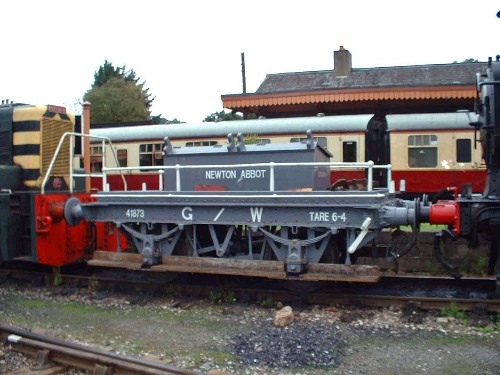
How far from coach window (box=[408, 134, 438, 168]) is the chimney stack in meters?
10.8

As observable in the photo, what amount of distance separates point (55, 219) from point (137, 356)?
407 cm

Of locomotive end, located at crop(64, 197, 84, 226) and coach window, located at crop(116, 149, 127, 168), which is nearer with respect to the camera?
locomotive end, located at crop(64, 197, 84, 226)

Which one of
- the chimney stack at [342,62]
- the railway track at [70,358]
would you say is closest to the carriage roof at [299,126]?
the chimney stack at [342,62]

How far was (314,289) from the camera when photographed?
7.52 meters

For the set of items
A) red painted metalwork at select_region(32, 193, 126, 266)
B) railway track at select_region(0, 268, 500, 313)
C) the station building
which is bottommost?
railway track at select_region(0, 268, 500, 313)

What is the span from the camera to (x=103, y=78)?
2186 inches

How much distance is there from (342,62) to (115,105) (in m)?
18.6

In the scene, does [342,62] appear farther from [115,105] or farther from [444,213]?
[444,213]

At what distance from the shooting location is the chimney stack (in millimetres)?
25234

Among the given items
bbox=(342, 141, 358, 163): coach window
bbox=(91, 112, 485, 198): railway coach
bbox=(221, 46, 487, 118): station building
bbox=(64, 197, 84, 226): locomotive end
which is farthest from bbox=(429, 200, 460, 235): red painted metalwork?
bbox=(221, 46, 487, 118): station building

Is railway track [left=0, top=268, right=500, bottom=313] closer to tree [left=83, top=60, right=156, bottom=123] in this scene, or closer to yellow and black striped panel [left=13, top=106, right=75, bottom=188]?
yellow and black striped panel [left=13, top=106, right=75, bottom=188]

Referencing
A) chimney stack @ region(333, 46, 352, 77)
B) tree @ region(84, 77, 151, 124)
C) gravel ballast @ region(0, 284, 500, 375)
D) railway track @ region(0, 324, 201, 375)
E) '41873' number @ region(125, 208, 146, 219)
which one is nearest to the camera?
railway track @ region(0, 324, 201, 375)

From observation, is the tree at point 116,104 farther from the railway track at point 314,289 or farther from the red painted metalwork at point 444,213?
the red painted metalwork at point 444,213

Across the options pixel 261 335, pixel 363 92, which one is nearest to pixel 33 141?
pixel 261 335
